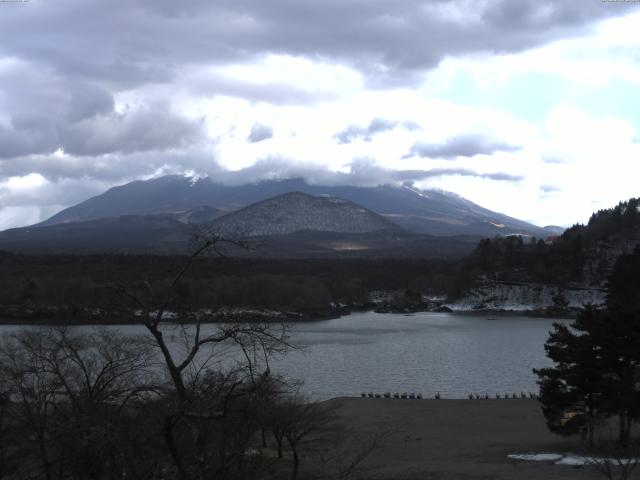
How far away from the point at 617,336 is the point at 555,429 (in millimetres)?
3212

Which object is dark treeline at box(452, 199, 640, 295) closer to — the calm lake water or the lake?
the lake

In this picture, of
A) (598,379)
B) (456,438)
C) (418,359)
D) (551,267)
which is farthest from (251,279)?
(598,379)

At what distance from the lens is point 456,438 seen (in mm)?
25422

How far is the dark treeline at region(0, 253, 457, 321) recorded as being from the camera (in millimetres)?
78562

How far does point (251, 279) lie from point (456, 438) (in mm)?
70827

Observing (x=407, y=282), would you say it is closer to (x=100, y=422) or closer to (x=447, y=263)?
(x=447, y=263)

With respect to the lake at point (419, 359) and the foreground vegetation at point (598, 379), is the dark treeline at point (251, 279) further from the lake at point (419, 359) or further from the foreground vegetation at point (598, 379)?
the foreground vegetation at point (598, 379)

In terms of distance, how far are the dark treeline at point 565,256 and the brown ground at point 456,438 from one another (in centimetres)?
7342

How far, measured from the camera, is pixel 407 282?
130000 millimetres

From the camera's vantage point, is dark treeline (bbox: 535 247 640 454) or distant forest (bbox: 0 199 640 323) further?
distant forest (bbox: 0 199 640 323)

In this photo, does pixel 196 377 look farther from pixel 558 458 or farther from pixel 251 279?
pixel 251 279

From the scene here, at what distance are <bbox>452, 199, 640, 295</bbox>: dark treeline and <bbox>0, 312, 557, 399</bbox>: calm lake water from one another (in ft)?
93.0

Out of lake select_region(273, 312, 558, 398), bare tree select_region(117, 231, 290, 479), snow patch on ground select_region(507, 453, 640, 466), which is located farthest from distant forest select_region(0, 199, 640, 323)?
bare tree select_region(117, 231, 290, 479)

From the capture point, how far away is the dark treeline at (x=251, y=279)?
258 feet
